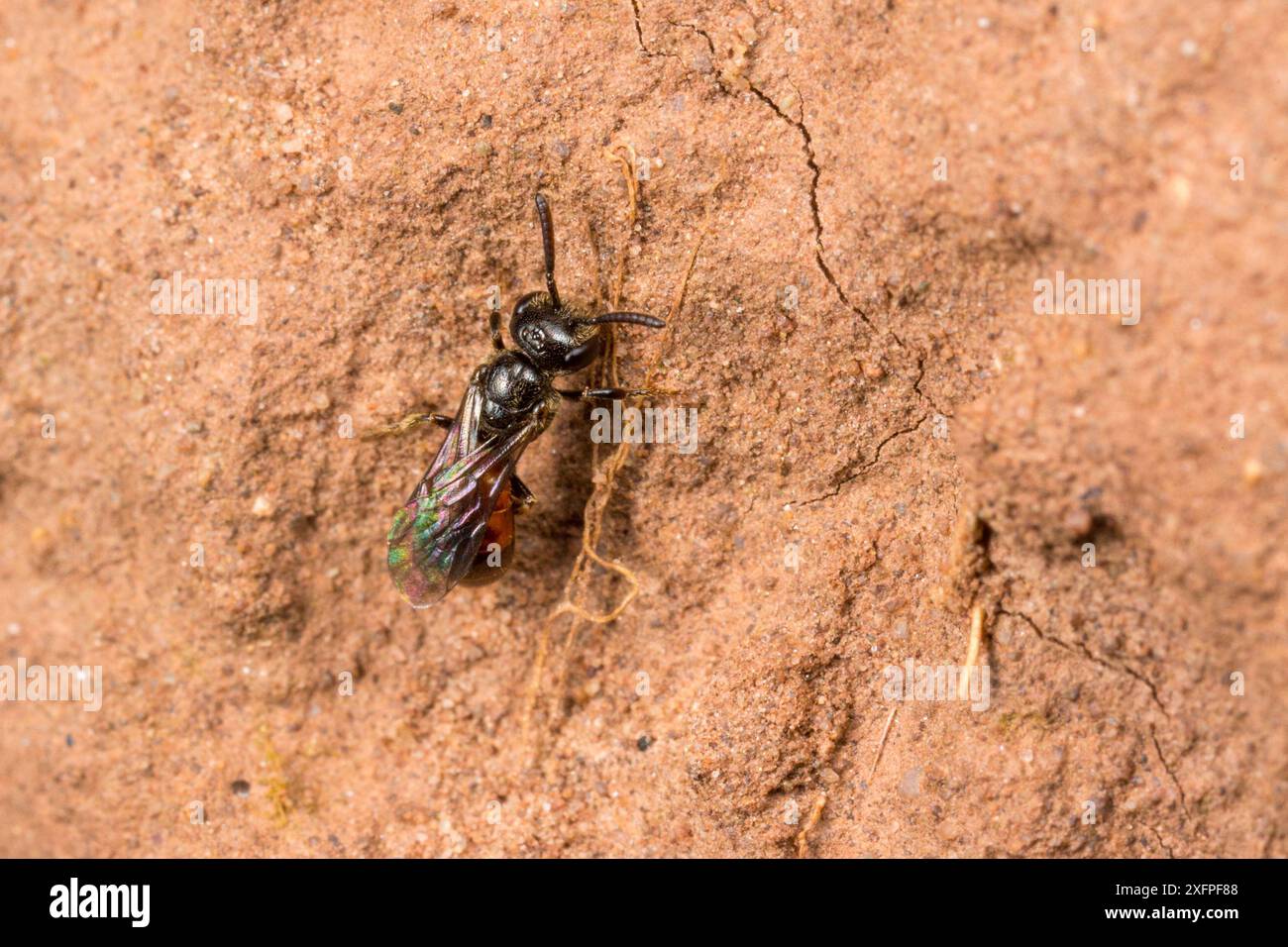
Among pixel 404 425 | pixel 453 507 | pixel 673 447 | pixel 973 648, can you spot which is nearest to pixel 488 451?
pixel 453 507

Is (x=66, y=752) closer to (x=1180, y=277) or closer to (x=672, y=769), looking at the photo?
(x=672, y=769)

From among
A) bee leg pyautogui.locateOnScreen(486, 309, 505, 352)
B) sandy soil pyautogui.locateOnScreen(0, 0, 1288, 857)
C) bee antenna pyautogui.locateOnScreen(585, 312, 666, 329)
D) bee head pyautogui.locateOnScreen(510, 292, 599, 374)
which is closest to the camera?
sandy soil pyautogui.locateOnScreen(0, 0, 1288, 857)

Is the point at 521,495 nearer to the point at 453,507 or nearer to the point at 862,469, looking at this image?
the point at 453,507

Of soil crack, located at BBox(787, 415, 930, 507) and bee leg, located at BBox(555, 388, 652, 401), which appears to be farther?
bee leg, located at BBox(555, 388, 652, 401)

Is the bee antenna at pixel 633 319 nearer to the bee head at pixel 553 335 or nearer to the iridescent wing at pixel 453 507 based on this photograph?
the bee head at pixel 553 335

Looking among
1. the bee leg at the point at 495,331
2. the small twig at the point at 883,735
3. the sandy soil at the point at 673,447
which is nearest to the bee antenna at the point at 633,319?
the sandy soil at the point at 673,447

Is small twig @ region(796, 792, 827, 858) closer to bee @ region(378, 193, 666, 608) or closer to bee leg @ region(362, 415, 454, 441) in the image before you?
bee @ region(378, 193, 666, 608)

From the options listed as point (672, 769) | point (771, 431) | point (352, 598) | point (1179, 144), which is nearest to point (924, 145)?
point (1179, 144)

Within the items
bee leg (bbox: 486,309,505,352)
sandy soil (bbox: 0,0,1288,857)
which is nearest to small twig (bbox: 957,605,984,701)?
sandy soil (bbox: 0,0,1288,857)
